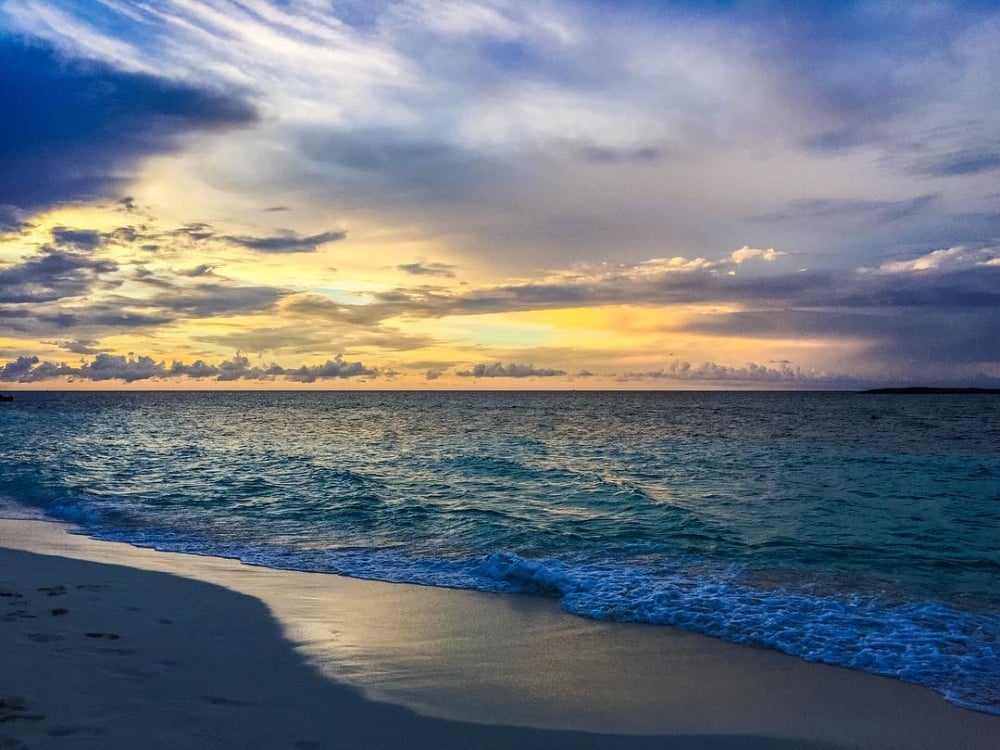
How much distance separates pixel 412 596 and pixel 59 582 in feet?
17.3

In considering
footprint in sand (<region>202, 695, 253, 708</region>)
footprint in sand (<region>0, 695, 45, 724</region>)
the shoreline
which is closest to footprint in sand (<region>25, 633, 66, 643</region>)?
the shoreline

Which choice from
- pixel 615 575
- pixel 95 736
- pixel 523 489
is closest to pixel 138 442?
pixel 523 489

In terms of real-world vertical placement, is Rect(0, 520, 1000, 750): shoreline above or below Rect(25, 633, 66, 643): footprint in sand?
below

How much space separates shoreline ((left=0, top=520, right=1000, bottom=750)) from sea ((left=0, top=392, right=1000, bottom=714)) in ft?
3.34

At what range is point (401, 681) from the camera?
7.05 m

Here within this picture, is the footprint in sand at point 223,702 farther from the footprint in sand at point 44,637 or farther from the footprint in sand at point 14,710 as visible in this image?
the footprint in sand at point 44,637

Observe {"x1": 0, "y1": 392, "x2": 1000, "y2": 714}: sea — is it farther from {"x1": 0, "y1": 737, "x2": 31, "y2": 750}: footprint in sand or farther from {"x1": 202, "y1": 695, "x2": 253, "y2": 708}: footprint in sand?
{"x1": 0, "y1": 737, "x2": 31, "y2": 750}: footprint in sand

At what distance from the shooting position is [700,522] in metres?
17.2

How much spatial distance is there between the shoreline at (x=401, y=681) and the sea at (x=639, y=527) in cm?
102

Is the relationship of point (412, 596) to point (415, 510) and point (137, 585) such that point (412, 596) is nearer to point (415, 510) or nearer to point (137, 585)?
point (137, 585)

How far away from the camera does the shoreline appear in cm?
586

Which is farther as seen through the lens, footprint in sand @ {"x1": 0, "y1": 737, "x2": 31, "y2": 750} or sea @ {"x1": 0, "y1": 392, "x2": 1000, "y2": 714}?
sea @ {"x1": 0, "y1": 392, "x2": 1000, "y2": 714}

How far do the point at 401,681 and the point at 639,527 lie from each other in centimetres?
1057

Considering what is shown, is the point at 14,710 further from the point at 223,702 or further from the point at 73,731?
the point at 223,702
